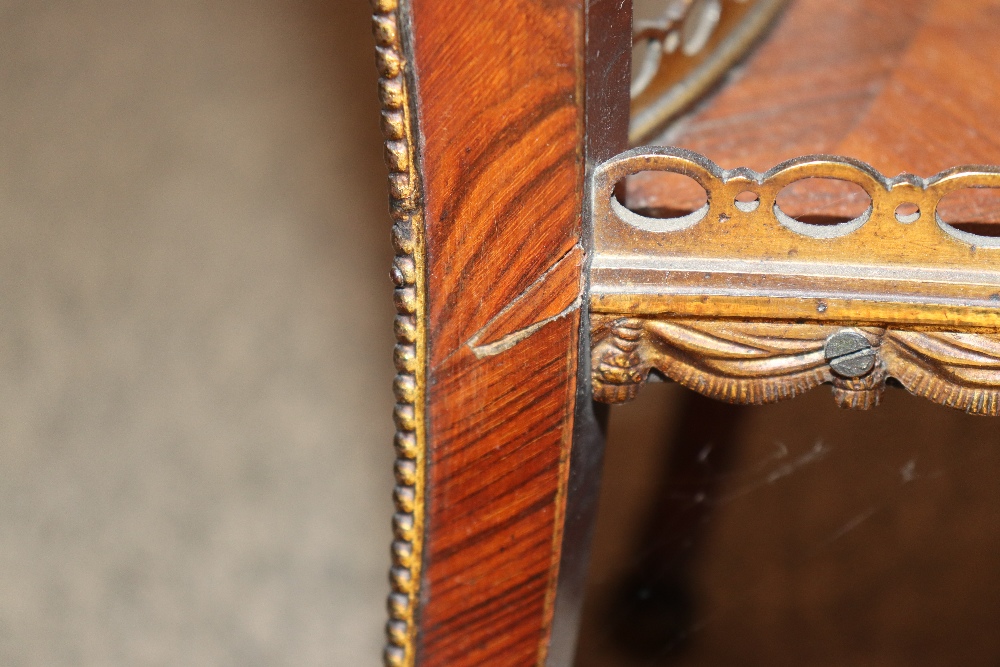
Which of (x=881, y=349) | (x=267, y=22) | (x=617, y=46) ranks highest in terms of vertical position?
(x=617, y=46)

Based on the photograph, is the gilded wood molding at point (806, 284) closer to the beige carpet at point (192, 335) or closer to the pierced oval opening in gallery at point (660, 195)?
the pierced oval opening in gallery at point (660, 195)

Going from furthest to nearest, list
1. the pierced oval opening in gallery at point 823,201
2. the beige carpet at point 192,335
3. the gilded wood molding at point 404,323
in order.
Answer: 1. the beige carpet at point 192,335
2. the pierced oval opening in gallery at point 823,201
3. the gilded wood molding at point 404,323

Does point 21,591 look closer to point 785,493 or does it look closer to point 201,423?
point 201,423

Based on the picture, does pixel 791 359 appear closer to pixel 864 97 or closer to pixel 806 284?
pixel 806 284

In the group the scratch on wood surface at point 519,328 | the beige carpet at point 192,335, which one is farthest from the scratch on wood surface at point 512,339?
the beige carpet at point 192,335

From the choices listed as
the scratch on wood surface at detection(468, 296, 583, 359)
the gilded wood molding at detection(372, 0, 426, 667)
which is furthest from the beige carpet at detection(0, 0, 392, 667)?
the scratch on wood surface at detection(468, 296, 583, 359)

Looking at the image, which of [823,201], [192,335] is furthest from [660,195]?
[192,335]

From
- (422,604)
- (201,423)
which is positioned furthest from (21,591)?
(422,604)
